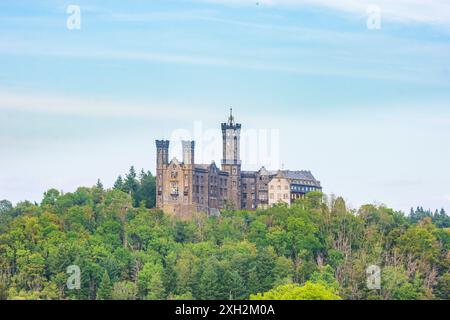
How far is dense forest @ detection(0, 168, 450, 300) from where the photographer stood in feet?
419

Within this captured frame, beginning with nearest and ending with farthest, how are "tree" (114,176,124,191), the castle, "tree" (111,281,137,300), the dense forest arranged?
1. "tree" (111,281,137,300)
2. the dense forest
3. the castle
4. "tree" (114,176,124,191)

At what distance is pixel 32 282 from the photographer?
129500 millimetres

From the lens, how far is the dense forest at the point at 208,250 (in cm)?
12775

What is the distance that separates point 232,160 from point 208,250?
1357 cm

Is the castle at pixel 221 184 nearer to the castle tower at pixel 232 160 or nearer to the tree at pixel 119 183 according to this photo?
the castle tower at pixel 232 160

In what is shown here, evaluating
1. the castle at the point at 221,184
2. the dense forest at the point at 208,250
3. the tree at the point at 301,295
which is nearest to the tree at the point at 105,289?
the dense forest at the point at 208,250

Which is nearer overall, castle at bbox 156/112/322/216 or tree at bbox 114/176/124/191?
castle at bbox 156/112/322/216

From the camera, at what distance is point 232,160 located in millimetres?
146875

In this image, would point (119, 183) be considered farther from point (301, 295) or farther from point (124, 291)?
point (301, 295)

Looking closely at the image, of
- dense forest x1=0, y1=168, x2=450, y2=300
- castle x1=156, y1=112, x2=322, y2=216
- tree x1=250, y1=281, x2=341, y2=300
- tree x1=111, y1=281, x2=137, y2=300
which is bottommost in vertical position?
tree x1=250, y1=281, x2=341, y2=300

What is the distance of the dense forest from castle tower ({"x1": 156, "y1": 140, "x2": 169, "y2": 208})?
144 cm

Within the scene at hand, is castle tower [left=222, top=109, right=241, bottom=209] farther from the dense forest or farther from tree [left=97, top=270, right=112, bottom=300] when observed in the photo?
tree [left=97, top=270, right=112, bottom=300]

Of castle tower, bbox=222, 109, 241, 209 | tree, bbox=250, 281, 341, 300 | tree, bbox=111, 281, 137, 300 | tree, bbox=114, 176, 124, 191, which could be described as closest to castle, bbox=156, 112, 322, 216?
castle tower, bbox=222, 109, 241, 209

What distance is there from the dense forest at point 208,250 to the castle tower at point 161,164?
4.73 feet
